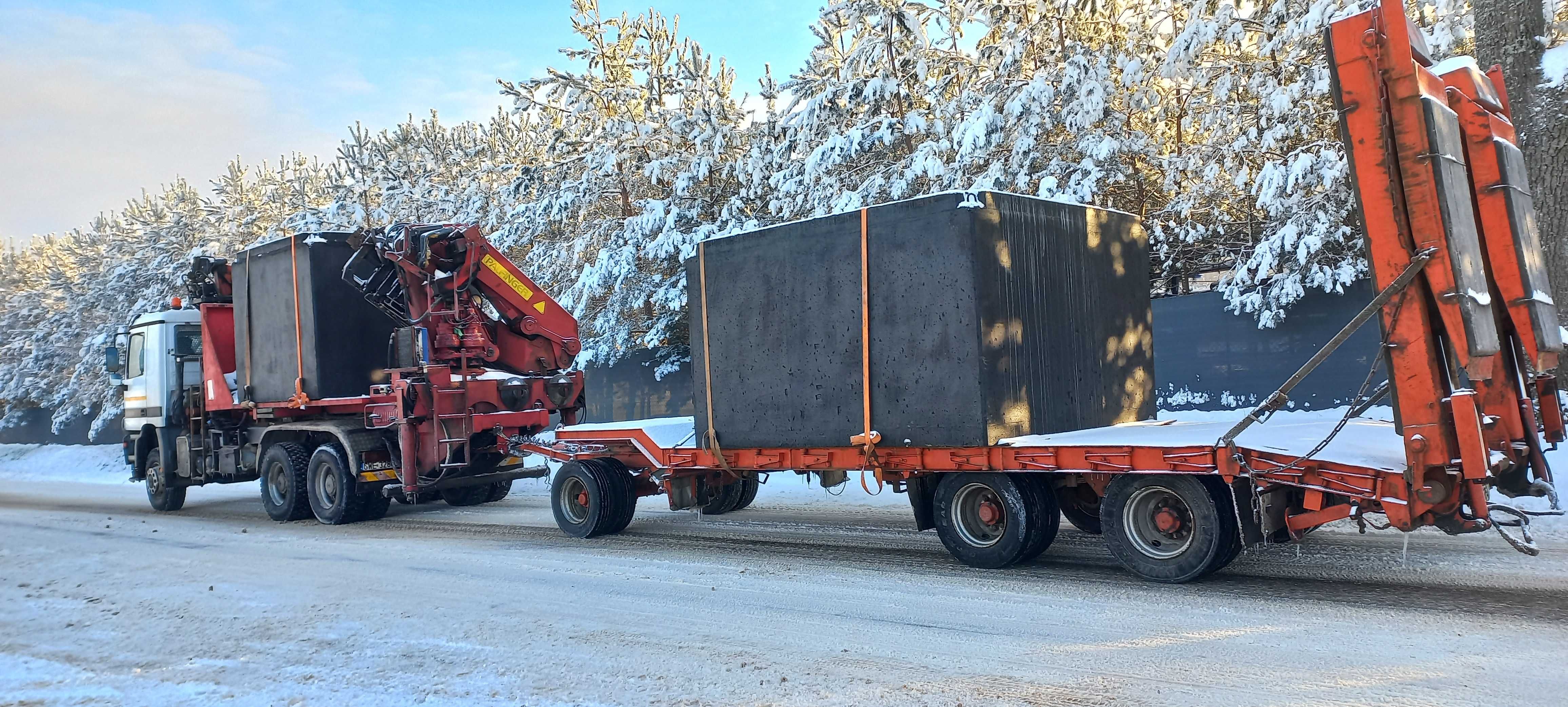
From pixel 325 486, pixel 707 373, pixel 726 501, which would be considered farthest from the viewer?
pixel 325 486

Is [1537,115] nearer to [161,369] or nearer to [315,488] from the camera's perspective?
[315,488]

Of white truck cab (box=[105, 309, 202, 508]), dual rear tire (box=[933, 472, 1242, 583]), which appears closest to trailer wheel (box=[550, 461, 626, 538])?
dual rear tire (box=[933, 472, 1242, 583])

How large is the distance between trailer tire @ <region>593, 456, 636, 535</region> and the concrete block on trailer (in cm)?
134

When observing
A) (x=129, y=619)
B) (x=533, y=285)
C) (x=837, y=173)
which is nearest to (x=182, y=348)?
(x=533, y=285)

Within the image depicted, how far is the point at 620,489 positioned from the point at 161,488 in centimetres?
909

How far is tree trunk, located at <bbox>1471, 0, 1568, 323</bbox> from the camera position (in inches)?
406

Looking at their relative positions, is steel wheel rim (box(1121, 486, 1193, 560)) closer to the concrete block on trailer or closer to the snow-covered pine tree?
the concrete block on trailer

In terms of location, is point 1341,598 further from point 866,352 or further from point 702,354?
point 702,354

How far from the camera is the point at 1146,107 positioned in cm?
1550

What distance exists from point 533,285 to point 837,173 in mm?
6466

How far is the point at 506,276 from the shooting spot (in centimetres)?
1264

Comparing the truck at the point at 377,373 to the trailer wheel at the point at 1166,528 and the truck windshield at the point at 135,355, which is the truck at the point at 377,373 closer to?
the truck windshield at the point at 135,355

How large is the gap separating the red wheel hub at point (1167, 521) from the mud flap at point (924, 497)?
1835mm

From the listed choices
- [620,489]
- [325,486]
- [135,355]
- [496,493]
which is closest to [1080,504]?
[620,489]
